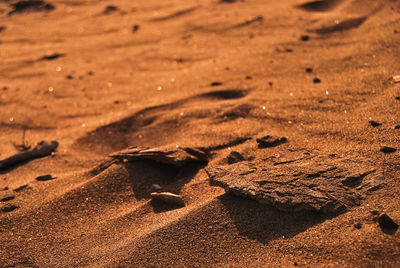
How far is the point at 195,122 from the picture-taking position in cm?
283

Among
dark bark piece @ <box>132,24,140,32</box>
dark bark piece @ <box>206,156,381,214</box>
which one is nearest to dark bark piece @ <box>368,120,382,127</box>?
dark bark piece @ <box>206,156,381,214</box>

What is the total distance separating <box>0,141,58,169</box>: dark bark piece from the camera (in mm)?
2648

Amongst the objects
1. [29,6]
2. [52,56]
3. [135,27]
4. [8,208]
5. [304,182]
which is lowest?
[8,208]

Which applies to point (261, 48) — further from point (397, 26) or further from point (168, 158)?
point (168, 158)

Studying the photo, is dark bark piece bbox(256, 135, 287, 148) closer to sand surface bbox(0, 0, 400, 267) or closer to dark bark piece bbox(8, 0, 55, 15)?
sand surface bbox(0, 0, 400, 267)

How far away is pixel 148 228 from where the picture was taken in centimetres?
193

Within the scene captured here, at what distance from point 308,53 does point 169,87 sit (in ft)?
3.92

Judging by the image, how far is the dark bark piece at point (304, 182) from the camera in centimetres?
180

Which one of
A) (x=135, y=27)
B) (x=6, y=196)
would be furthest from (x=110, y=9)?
(x=6, y=196)

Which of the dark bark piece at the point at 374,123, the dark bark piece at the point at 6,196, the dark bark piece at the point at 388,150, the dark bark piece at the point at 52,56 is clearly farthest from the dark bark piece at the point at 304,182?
the dark bark piece at the point at 52,56

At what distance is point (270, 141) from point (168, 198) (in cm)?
70

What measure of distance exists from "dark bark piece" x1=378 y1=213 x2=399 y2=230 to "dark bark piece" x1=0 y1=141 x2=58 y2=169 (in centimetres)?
207

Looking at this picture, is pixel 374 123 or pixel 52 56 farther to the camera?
pixel 52 56

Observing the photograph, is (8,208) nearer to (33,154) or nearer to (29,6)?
(33,154)
